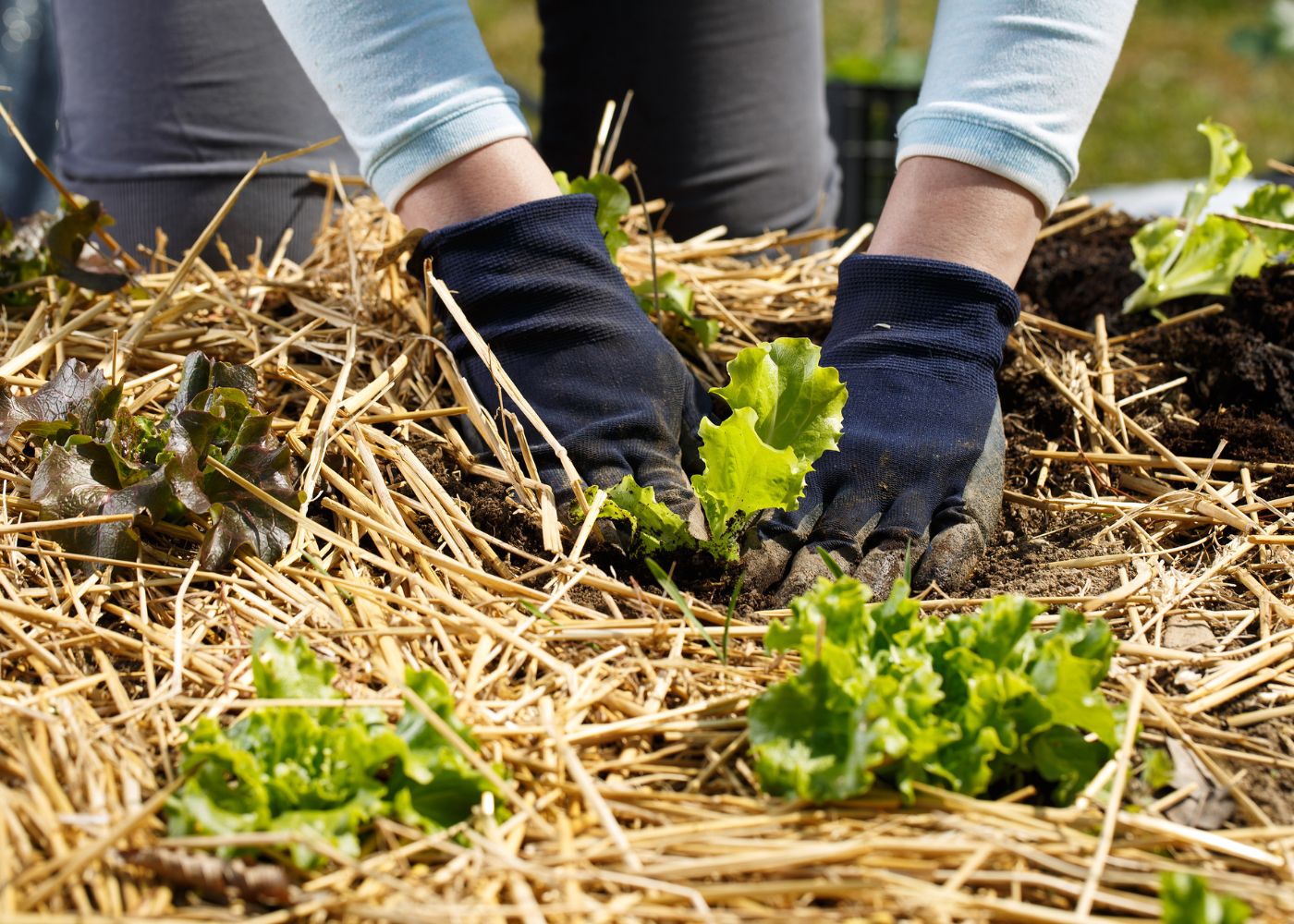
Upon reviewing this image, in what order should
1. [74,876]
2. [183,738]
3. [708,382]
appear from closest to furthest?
[74,876]
[183,738]
[708,382]

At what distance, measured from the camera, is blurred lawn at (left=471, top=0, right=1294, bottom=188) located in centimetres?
468

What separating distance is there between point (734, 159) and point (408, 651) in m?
1.46

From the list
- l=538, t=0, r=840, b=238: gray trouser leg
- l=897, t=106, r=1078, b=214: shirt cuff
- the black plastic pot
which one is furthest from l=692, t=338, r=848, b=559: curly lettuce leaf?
the black plastic pot

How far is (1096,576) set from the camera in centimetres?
121

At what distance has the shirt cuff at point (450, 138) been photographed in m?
1.35

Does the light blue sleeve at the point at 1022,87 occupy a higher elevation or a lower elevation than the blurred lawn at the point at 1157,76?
lower

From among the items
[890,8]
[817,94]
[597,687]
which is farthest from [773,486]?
[890,8]

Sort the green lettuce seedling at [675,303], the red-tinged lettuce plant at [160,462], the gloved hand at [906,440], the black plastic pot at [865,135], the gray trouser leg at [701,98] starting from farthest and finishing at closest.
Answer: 1. the black plastic pot at [865,135]
2. the gray trouser leg at [701,98]
3. the green lettuce seedling at [675,303]
4. the gloved hand at [906,440]
5. the red-tinged lettuce plant at [160,462]

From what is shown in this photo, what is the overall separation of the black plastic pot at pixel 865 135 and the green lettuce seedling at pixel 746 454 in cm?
202

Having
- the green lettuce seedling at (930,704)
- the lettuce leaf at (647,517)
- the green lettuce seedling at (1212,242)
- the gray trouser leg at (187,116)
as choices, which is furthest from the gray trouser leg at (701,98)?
the green lettuce seedling at (930,704)

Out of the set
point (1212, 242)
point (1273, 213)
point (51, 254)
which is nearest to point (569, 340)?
point (51, 254)

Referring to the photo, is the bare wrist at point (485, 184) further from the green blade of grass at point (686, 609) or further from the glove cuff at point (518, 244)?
the green blade of grass at point (686, 609)

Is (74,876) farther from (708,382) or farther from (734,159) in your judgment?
(734,159)

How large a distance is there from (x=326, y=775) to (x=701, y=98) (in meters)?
1.66
